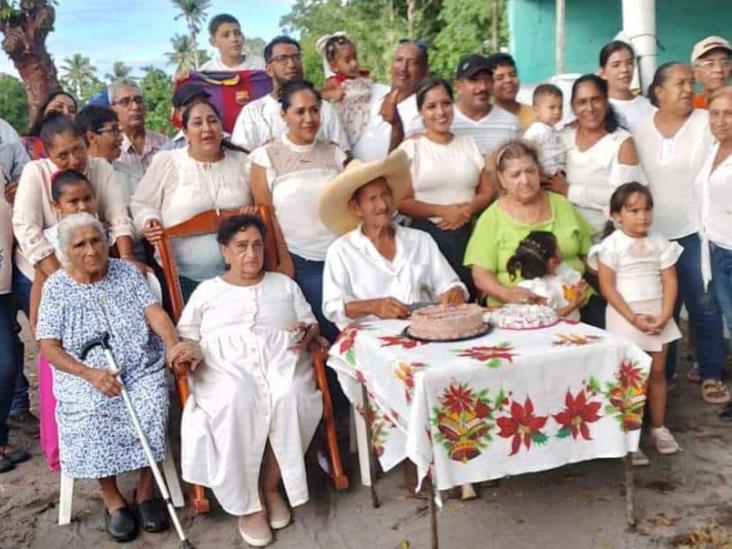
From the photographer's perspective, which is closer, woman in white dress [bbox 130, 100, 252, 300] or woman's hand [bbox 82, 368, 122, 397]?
woman's hand [bbox 82, 368, 122, 397]

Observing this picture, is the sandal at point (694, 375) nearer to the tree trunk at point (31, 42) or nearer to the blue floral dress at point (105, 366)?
the blue floral dress at point (105, 366)

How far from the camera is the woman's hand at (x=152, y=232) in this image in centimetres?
455

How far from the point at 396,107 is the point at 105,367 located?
2.43m

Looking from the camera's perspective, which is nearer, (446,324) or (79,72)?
(446,324)

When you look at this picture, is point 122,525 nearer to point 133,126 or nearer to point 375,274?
point 375,274

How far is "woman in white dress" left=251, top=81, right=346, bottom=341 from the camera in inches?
183

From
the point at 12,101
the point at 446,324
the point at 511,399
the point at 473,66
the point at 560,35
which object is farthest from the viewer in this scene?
the point at 12,101

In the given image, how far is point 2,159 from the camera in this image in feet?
17.3

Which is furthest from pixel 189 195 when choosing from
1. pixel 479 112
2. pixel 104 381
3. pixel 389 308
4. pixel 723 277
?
pixel 723 277

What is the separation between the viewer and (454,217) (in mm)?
4715

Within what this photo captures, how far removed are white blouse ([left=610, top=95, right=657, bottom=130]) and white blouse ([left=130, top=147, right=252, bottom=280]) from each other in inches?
92.4

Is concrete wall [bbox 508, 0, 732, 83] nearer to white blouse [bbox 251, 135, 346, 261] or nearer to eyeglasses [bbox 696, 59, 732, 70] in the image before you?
eyeglasses [bbox 696, 59, 732, 70]

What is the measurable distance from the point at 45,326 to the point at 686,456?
3212 mm

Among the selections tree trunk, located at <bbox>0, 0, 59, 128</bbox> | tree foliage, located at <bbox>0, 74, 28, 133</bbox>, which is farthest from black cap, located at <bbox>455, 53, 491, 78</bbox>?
tree foliage, located at <bbox>0, 74, 28, 133</bbox>
